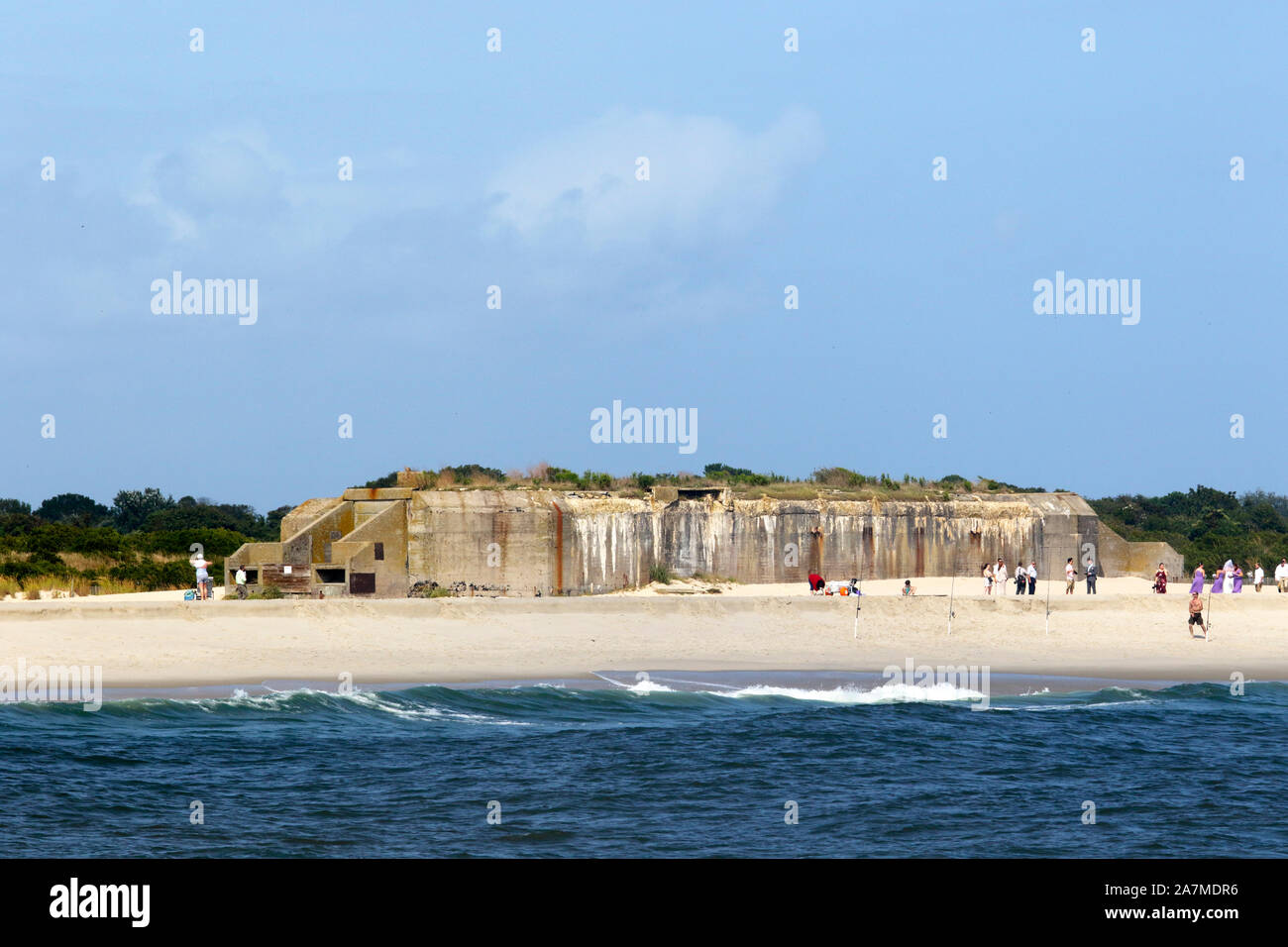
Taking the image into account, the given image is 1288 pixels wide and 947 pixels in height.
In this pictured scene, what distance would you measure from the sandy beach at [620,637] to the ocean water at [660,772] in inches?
52.2

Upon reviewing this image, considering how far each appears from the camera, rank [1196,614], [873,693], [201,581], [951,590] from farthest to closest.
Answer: [951,590] → [201,581] → [1196,614] → [873,693]

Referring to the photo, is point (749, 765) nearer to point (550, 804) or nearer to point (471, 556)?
point (550, 804)

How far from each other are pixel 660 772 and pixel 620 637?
8504mm

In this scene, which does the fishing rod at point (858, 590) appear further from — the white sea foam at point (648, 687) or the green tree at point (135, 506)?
the green tree at point (135, 506)

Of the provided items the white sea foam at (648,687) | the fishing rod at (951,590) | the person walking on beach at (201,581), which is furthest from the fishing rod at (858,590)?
the person walking on beach at (201,581)

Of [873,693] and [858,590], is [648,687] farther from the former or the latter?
[858,590]

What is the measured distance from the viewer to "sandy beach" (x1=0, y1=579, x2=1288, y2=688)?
72.8 feet

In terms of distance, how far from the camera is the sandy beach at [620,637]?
72.8 feet

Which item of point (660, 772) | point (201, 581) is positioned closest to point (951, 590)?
point (660, 772)

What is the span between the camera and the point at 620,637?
24828 mm

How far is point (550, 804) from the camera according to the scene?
48.2 ft

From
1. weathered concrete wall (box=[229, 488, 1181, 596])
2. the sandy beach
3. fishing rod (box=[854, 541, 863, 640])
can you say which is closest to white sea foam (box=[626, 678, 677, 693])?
the sandy beach

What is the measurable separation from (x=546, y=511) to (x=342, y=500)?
17.4 ft
